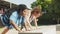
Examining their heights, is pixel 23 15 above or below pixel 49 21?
above

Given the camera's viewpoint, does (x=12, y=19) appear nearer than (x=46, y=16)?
Yes

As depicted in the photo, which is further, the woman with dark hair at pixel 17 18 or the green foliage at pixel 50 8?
the green foliage at pixel 50 8

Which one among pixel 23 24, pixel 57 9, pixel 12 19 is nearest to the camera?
pixel 12 19

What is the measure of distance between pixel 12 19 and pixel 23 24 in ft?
2.63

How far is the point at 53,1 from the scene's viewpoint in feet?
74.3

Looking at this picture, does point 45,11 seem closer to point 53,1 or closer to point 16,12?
point 53,1

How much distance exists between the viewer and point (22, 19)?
9930 millimetres

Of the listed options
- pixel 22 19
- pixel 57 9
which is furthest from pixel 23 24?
pixel 57 9

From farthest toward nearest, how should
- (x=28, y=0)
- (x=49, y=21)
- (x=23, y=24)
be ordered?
(x=49, y=21)
(x=28, y=0)
(x=23, y=24)

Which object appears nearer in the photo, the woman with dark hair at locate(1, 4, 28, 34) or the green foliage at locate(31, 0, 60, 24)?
the woman with dark hair at locate(1, 4, 28, 34)

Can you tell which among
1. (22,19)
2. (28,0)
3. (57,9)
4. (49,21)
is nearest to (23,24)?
(22,19)

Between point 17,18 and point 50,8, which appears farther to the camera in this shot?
point 50,8

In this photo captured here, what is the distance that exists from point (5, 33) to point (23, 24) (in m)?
0.93

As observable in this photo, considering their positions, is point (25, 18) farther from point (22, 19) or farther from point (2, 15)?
point (2, 15)
